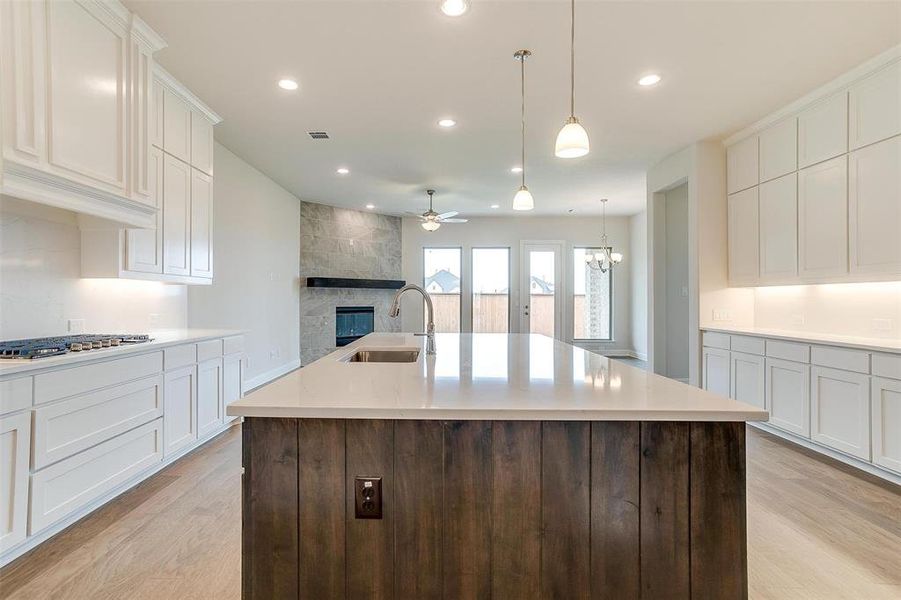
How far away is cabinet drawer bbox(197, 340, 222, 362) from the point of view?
3189 mm

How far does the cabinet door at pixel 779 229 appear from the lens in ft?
11.9

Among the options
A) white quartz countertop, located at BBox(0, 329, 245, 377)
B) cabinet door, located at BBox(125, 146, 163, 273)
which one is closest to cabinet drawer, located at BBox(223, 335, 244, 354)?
white quartz countertop, located at BBox(0, 329, 245, 377)

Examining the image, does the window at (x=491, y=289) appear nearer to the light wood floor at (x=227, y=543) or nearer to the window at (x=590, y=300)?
the window at (x=590, y=300)

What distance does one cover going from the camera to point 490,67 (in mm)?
2990

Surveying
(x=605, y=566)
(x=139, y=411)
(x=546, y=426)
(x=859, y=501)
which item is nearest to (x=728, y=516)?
(x=605, y=566)

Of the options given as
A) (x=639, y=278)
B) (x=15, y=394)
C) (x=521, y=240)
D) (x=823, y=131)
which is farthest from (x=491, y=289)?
(x=15, y=394)

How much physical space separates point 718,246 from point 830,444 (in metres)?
2.09

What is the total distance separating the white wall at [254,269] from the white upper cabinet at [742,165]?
5245mm

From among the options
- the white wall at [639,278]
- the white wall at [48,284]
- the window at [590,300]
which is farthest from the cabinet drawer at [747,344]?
the white wall at [48,284]

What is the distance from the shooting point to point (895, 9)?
241cm

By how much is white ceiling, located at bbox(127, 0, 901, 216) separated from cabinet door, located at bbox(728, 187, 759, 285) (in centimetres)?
69

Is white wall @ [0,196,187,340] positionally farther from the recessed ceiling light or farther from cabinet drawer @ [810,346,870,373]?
cabinet drawer @ [810,346,870,373]

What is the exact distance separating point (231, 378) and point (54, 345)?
5.16ft

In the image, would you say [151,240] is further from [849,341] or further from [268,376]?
[849,341]
